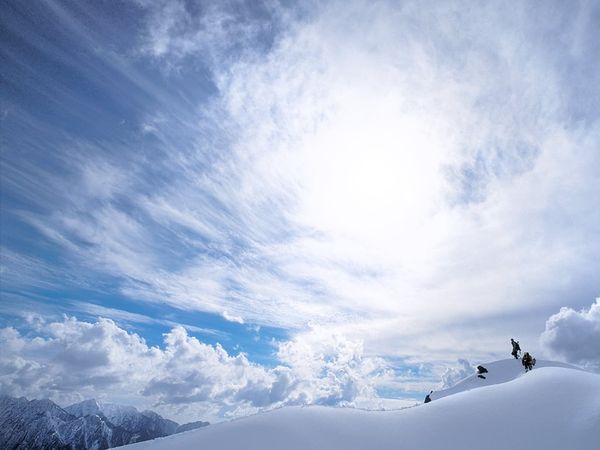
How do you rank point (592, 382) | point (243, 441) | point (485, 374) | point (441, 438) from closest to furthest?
1. point (243, 441)
2. point (441, 438)
3. point (592, 382)
4. point (485, 374)

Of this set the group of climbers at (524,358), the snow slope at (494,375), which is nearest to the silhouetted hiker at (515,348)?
the group of climbers at (524,358)

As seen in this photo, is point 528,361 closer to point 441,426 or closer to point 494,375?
point 441,426

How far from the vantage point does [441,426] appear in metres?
18.4

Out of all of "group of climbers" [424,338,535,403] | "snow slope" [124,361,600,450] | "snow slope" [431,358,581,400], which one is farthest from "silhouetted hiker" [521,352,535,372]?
"snow slope" [431,358,581,400]

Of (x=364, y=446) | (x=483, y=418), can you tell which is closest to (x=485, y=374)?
(x=483, y=418)

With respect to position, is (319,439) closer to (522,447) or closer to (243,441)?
(243,441)

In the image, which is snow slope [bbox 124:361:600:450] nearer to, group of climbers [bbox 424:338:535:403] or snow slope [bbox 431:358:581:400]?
group of climbers [bbox 424:338:535:403]

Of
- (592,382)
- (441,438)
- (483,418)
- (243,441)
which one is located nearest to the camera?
(243,441)

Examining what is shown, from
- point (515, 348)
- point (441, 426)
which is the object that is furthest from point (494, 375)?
point (441, 426)

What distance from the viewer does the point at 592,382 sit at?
21047 millimetres

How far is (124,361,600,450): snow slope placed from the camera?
15.6 m

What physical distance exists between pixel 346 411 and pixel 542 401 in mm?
11429

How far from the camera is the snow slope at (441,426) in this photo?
15609mm

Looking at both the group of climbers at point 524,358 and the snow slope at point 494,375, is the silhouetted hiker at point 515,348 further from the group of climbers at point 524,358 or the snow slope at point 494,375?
the snow slope at point 494,375
